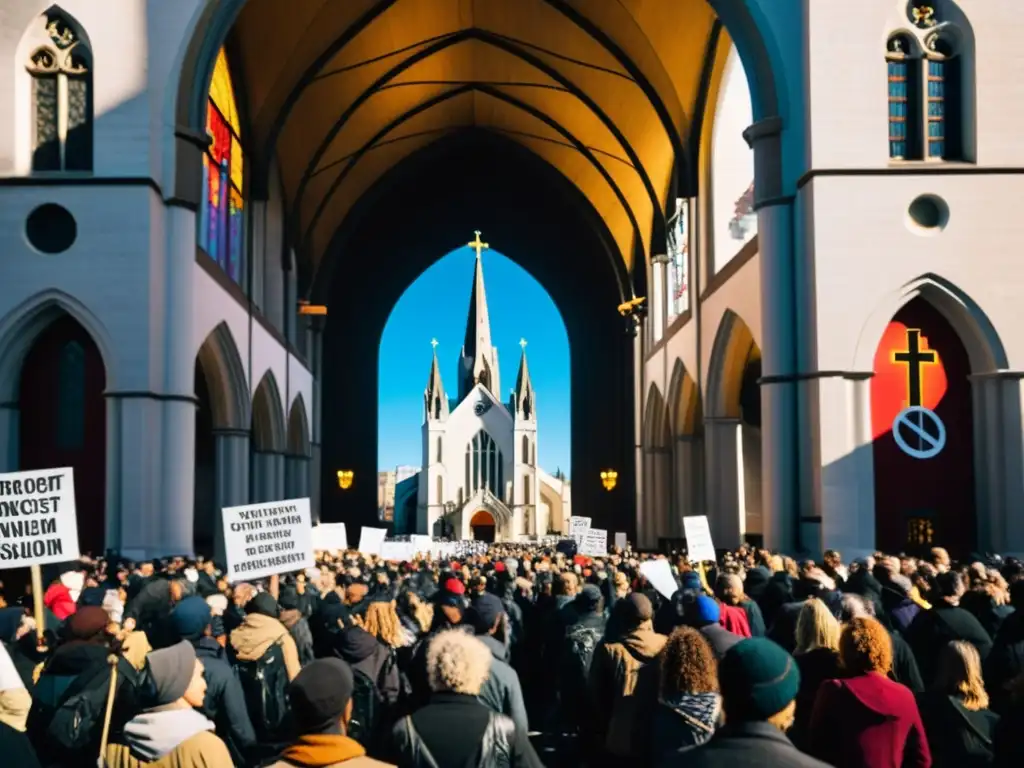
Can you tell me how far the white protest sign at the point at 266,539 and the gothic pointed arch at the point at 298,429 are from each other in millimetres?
26079

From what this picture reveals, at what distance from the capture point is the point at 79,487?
68.8ft

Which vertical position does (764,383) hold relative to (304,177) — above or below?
below

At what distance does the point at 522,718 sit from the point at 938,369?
16344 mm

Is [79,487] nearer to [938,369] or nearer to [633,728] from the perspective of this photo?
→ [938,369]

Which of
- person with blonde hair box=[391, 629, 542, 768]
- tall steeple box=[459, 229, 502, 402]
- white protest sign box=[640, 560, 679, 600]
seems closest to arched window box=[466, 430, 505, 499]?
tall steeple box=[459, 229, 502, 402]

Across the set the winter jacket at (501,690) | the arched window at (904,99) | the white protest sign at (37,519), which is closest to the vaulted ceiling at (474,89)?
the arched window at (904,99)

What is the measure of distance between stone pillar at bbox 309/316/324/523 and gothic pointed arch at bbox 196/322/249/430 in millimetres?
10893

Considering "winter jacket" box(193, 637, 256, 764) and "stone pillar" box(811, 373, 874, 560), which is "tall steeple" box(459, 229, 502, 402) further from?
"winter jacket" box(193, 637, 256, 764)

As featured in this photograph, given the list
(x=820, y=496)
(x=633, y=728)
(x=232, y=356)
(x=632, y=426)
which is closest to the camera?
(x=633, y=728)

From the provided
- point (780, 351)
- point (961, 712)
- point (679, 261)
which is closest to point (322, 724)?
point (961, 712)

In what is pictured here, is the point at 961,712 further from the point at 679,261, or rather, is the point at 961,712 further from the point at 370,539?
the point at 679,261

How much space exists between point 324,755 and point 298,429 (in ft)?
Result: 111

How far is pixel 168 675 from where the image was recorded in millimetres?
4531

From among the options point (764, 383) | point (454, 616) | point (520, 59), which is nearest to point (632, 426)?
point (520, 59)
